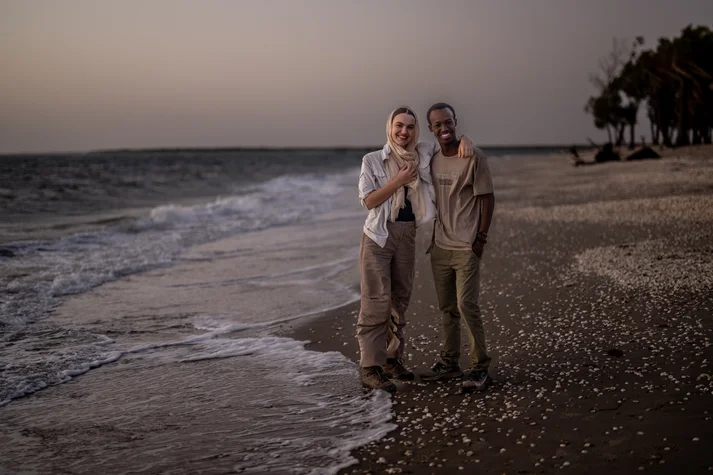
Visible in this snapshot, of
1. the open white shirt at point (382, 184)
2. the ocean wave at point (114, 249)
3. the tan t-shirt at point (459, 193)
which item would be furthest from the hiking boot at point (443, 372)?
the ocean wave at point (114, 249)

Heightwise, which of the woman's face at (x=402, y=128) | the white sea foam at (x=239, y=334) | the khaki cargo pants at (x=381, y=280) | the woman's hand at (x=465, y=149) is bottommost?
the white sea foam at (x=239, y=334)

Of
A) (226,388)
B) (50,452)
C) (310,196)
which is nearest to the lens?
(50,452)

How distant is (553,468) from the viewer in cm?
349

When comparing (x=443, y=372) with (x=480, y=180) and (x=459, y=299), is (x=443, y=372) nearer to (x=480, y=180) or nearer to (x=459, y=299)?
(x=459, y=299)

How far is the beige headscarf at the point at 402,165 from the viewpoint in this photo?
4.89 metres

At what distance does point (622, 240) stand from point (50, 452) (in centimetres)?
919

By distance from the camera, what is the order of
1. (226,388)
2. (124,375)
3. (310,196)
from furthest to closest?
(310,196) → (124,375) → (226,388)

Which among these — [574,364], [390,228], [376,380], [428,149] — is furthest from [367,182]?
[574,364]

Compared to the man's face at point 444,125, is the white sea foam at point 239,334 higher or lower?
lower

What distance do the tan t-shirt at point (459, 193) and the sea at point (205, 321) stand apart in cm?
135

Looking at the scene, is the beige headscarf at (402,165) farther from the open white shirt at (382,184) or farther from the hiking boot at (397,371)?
the hiking boot at (397,371)

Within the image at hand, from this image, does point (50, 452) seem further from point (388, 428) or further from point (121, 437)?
point (388, 428)

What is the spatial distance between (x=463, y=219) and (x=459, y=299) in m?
0.61

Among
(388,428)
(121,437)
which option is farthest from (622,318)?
(121,437)
